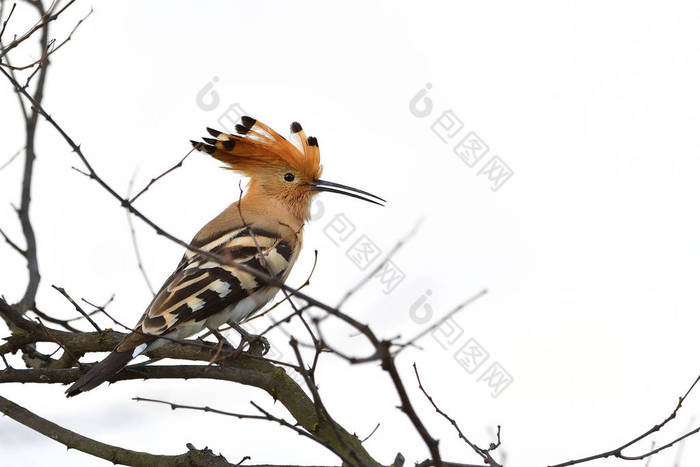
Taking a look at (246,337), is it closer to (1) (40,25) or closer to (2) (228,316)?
(2) (228,316)

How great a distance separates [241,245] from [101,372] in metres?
0.80

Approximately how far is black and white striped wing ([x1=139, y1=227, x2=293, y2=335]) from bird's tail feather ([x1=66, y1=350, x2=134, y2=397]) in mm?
116

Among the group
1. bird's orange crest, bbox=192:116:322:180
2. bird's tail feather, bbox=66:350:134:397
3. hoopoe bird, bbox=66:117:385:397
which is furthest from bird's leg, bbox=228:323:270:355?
bird's orange crest, bbox=192:116:322:180

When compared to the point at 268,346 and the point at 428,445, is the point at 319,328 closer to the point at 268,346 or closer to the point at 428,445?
the point at 428,445

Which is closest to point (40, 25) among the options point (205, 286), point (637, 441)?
point (205, 286)

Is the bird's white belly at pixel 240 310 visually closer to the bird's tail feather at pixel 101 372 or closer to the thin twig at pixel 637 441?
the bird's tail feather at pixel 101 372

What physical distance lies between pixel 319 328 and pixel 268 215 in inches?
82.8

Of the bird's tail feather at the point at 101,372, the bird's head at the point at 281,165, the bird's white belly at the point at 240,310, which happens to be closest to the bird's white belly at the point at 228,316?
the bird's white belly at the point at 240,310

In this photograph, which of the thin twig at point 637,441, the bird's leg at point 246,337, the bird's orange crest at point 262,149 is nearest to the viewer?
the thin twig at point 637,441

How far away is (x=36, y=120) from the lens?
2.67 metres

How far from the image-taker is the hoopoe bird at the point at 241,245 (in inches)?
106

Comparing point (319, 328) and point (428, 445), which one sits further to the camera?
point (428, 445)

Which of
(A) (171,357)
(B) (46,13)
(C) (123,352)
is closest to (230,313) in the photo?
(A) (171,357)

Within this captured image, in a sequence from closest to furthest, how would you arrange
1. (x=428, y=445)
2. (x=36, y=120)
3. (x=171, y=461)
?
1. (x=428, y=445)
2. (x=171, y=461)
3. (x=36, y=120)
